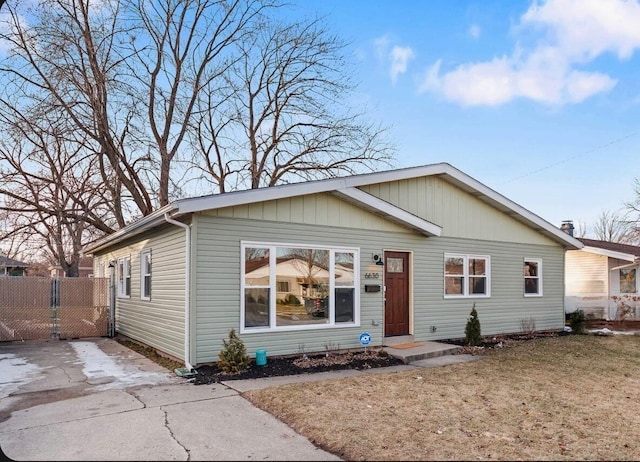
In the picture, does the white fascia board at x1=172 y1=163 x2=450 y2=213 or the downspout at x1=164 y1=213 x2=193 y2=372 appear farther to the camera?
the downspout at x1=164 y1=213 x2=193 y2=372

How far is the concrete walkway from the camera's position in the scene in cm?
411

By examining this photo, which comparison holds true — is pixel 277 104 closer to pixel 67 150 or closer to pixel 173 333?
pixel 67 150

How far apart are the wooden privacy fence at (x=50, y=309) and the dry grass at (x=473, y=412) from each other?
350 inches

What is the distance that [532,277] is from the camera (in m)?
13.4

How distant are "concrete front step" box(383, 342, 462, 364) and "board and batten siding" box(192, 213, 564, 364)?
0.56 m

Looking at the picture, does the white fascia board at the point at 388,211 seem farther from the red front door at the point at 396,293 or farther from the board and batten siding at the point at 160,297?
the board and batten siding at the point at 160,297

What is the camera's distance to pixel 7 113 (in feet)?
50.0

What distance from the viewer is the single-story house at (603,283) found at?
1681 centimetres

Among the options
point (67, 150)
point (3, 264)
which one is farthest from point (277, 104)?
point (3, 264)

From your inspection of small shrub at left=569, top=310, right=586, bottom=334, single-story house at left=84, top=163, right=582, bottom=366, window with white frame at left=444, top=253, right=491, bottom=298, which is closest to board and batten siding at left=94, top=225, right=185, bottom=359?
single-story house at left=84, top=163, right=582, bottom=366

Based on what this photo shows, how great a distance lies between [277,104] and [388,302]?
1413 cm

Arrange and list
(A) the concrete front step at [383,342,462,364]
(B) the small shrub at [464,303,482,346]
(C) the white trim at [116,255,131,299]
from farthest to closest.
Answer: (C) the white trim at [116,255,131,299] → (B) the small shrub at [464,303,482,346] → (A) the concrete front step at [383,342,462,364]

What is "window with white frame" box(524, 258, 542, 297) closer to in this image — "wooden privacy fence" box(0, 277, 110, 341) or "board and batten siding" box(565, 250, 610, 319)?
"board and batten siding" box(565, 250, 610, 319)

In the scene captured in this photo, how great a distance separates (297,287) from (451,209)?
504 centimetres
